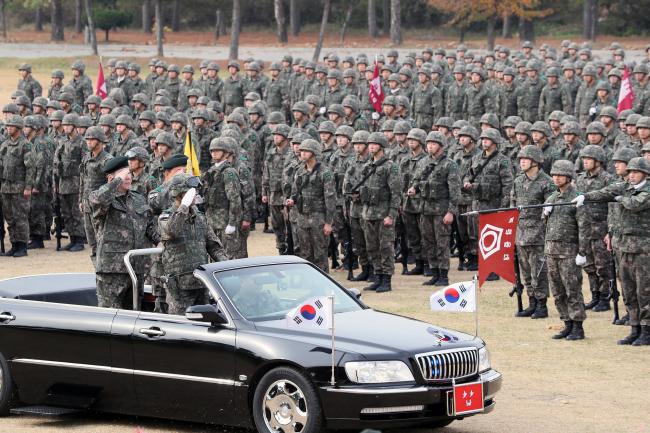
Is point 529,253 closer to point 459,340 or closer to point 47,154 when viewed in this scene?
point 459,340

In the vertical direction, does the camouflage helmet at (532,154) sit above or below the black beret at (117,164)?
below

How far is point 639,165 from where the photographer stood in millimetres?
15719

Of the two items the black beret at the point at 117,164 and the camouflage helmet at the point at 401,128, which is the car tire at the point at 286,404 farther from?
the camouflage helmet at the point at 401,128

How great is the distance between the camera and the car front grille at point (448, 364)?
11109mm

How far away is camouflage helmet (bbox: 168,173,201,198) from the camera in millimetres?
13415

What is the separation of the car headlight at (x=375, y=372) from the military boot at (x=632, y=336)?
5.75m

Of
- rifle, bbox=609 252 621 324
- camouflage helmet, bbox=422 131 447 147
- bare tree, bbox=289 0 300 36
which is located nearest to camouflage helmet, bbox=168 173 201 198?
rifle, bbox=609 252 621 324

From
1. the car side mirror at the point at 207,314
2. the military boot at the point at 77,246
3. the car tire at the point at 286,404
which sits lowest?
the military boot at the point at 77,246

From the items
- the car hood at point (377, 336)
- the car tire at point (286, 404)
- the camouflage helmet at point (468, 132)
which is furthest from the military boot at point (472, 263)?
the car tire at point (286, 404)

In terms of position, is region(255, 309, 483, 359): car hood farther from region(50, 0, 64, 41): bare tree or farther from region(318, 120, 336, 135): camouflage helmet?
region(50, 0, 64, 41): bare tree

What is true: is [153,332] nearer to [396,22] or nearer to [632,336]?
[632,336]

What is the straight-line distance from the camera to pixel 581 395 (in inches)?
532

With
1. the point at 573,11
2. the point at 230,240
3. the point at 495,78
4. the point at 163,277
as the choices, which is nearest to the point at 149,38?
the point at 573,11

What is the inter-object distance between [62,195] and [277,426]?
43.6 ft
